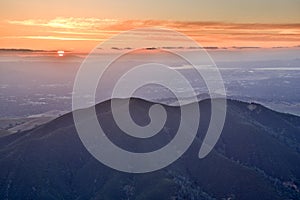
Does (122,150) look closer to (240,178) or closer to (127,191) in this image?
(127,191)

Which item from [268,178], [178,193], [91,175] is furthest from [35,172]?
[268,178]

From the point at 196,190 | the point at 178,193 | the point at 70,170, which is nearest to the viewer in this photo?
the point at 178,193

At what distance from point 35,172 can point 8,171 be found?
12.7 meters

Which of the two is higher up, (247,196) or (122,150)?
(122,150)

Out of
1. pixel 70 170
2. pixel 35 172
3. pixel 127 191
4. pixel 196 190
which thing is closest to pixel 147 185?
pixel 127 191

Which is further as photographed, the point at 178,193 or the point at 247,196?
the point at 247,196

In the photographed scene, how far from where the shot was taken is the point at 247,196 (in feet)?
556

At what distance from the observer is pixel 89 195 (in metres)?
164

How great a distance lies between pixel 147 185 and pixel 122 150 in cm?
3189

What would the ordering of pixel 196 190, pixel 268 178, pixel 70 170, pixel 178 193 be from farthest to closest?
pixel 268 178 → pixel 70 170 → pixel 196 190 → pixel 178 193

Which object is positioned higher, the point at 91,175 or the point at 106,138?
the point at 106,138

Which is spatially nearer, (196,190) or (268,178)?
(196,190)

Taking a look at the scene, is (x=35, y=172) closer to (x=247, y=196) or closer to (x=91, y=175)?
(x=91, y=175)

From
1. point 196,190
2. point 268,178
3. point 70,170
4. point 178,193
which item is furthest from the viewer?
point 268,178
